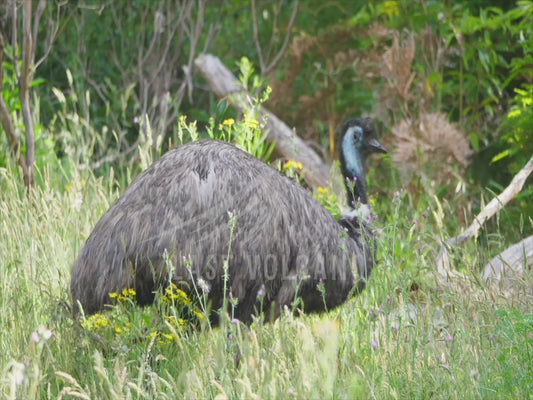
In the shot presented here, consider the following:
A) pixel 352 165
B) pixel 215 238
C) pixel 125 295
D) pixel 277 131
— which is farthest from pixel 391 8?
pixel 125 295

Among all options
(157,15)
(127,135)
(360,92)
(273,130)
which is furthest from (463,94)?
(127,135)

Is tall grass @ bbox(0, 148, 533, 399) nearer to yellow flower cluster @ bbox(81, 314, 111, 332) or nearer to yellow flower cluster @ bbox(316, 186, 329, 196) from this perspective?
yellow flower cluster @ bbox(81, 314, 111, 332)

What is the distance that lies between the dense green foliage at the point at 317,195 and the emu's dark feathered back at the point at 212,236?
14cm

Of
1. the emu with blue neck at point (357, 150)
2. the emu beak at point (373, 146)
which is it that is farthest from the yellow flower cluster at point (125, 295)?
the emu beak at point (373, 146)

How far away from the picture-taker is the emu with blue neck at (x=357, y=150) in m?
4.87

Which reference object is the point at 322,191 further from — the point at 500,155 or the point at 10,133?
the point at 10,133

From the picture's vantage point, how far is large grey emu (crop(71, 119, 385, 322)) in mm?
3604

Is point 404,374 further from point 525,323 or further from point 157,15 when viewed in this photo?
point 157,15

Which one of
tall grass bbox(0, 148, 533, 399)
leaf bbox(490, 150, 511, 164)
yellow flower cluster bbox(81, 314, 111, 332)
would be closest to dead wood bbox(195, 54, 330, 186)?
leaf bbox(490, 150, 511, 164)

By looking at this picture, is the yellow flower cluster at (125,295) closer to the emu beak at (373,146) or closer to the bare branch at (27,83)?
the emu beak at (373,146)

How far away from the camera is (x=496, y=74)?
6852mm

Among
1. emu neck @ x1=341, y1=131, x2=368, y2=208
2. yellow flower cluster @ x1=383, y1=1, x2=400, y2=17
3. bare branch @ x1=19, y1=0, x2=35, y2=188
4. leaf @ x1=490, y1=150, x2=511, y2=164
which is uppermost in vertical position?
yellow flower cluster @ x1=383, y1=1, x2=400, y2=17

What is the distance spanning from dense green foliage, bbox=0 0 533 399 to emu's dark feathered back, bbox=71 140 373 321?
0.14m

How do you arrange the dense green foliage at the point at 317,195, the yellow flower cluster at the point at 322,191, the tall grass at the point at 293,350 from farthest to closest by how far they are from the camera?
the yellow flower cluster at the point at 322,191 < the dense green foliage at the point at 317,195 < the tall grass at the point at 293,350
